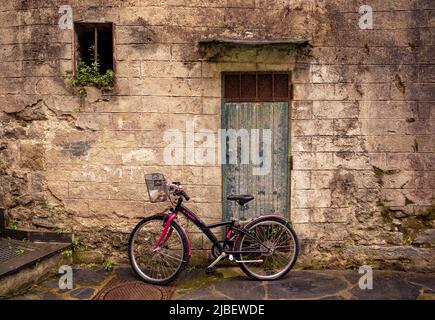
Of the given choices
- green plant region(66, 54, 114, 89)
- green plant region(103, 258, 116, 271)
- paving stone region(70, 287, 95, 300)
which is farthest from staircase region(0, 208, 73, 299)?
→ green plant region(66, 54, 114, 89)

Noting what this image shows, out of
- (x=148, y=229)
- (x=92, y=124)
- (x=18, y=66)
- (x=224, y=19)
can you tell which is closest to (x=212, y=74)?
(x=224, y=19)

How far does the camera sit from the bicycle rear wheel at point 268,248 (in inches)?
187

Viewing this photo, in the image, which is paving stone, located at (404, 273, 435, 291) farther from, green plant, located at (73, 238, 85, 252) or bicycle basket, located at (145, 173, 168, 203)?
green plant, located at (73, 238, 85, 252)

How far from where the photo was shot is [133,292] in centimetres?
452

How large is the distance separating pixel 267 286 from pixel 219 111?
8.49ft

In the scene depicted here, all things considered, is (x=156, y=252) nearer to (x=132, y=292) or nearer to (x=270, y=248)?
(x=132, y=292)

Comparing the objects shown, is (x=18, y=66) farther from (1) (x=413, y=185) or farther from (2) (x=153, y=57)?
(1) (x=413, y=185)

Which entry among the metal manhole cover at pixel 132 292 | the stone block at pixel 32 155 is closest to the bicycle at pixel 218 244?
the metal manhole cover at pixel 132 292

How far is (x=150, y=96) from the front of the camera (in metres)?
5.26

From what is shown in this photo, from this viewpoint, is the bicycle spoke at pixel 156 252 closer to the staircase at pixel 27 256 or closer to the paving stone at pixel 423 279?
the staircase at pixel 27 256

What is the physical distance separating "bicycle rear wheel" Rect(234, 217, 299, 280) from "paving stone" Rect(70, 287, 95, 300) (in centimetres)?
198

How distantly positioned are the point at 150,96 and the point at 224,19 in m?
1.60

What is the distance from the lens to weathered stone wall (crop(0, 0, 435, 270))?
205 inches
